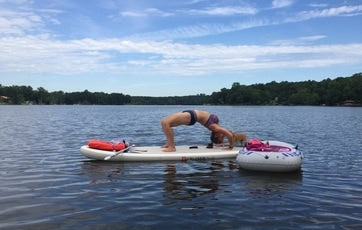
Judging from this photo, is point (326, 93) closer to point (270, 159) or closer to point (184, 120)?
point (184, 120)

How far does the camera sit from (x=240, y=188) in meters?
11.1

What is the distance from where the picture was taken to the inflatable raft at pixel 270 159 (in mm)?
12805

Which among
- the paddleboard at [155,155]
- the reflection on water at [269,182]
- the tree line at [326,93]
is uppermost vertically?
the tree line at [326,93]

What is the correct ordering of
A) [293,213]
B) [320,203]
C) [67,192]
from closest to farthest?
[293,213] < [320,203] < [67,192]

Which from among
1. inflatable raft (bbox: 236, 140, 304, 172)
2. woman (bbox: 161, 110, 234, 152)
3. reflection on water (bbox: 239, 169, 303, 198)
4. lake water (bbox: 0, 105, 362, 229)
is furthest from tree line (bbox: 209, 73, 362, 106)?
reflection on water (bbox: 239, 169, 303, 198)

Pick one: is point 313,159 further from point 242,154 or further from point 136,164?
point 136,164

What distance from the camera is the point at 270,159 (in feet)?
42.0

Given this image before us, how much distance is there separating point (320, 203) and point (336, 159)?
7533 millimetres

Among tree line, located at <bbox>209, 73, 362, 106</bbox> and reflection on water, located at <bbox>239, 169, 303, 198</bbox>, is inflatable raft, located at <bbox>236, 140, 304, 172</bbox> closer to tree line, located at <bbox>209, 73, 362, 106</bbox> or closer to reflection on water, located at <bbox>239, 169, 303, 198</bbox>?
reflection on water, located at <bbox>239, 169, 303, 198</bbox>

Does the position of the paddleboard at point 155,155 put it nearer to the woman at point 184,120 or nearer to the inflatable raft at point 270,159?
the woman at point 184,120

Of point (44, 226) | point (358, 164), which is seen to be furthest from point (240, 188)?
point (358, 164)

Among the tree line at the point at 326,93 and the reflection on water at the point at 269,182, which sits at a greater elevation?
the tree line at the point at 326,93

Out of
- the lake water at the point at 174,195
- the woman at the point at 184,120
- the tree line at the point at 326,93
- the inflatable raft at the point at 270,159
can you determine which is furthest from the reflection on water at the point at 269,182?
the tree line at the point at 326,93

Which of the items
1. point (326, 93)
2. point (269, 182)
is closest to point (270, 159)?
point (269, 182)
